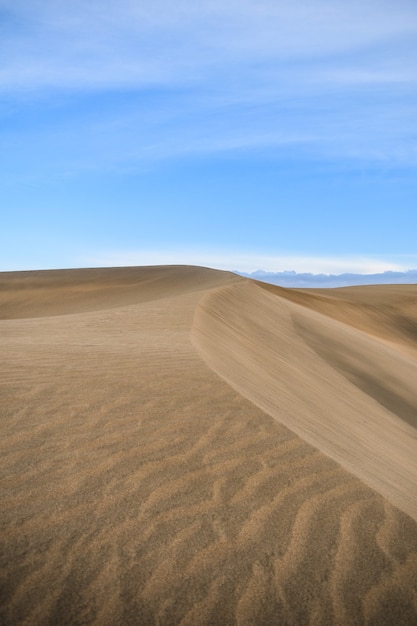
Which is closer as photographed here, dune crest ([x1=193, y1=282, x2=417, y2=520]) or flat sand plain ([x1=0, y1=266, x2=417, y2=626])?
flat sand plain ([x1=0, y1=266, x2=417, y2=626])

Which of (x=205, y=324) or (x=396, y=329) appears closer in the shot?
(x=205, y=324)

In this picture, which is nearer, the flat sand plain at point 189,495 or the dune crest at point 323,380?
the flat sand plain at point 189,495

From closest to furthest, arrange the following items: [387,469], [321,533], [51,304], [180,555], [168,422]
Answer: [180,555] < [321,533] < [168,422] < [387,469] < [51,304]

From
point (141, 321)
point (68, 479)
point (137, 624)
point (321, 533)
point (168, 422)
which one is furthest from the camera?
point (141, 321)

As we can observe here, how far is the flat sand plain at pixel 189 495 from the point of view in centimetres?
328

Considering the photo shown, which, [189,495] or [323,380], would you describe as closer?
[189,495]

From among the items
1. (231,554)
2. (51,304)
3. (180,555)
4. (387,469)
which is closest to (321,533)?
(231,554)

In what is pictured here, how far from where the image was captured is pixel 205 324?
11898mm

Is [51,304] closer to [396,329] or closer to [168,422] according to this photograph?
[396,329]

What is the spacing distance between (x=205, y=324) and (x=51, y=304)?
17.9 m

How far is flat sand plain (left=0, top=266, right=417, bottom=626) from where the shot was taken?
328 centimetres

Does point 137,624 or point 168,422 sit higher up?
point 168,422

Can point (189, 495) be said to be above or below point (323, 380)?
above

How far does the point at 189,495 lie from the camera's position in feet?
13.7
